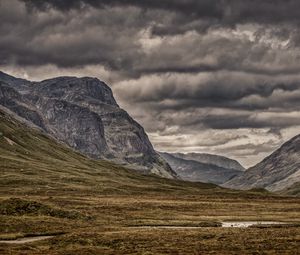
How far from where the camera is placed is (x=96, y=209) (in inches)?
4796

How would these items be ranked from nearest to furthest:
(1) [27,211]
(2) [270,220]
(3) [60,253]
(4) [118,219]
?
(3) [60,253], (1) [27,211], (4) [118,219], (2) [270,220]

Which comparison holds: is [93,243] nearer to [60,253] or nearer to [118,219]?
[60,253]

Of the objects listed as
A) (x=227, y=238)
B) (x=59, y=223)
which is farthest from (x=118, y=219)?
(x=227, y=238)

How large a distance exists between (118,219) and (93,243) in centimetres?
3742

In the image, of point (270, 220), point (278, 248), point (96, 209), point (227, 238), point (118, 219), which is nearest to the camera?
point (278, 248)

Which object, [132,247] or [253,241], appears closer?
[132,247]

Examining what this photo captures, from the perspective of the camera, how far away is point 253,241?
66500mm

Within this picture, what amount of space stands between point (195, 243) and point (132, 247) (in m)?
8.37

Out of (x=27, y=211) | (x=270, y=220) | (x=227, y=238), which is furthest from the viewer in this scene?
(x=270, y=220)

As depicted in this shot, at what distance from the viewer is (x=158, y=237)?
7100 centimetres

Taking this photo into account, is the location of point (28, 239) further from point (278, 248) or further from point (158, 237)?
point (278, 248)

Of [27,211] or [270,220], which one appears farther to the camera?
[270,220]

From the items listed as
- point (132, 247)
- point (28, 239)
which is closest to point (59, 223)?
point (28, 239)

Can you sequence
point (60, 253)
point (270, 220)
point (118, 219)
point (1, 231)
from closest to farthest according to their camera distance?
point (60, 253), point (1, 231), point (118, 219), point (270, 220)
